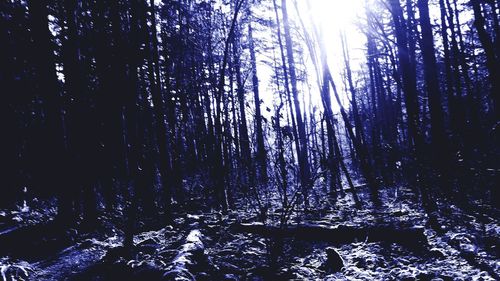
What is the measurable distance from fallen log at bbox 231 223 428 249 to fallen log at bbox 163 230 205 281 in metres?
1.00

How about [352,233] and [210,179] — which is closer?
[352,233]

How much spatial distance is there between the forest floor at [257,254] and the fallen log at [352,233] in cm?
4

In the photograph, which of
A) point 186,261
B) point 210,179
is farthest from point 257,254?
point 210,179

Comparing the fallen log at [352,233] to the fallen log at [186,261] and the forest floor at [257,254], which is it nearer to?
the forest floor at [257,254]

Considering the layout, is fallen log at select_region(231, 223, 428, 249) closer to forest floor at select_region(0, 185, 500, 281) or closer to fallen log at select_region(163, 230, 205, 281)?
forest floor at select_region(0, 185, 500, 281)

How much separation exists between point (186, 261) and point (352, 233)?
3.13 metres

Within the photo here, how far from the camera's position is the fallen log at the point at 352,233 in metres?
5.19

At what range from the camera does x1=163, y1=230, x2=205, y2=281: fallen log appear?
11.5ft

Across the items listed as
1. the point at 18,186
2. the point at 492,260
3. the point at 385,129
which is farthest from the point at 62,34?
the point at 385,129

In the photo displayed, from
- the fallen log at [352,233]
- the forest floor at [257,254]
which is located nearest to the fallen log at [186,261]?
the forest floor at [257,254]

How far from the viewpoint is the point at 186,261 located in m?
4.08

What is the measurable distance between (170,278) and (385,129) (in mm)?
21227

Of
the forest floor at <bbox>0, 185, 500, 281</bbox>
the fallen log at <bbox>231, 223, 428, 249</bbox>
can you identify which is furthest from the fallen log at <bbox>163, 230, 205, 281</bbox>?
the fallen log at <bbox>231, 223, 428, 249</bbox>

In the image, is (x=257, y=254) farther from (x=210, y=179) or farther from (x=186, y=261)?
(x=210, y=179)
